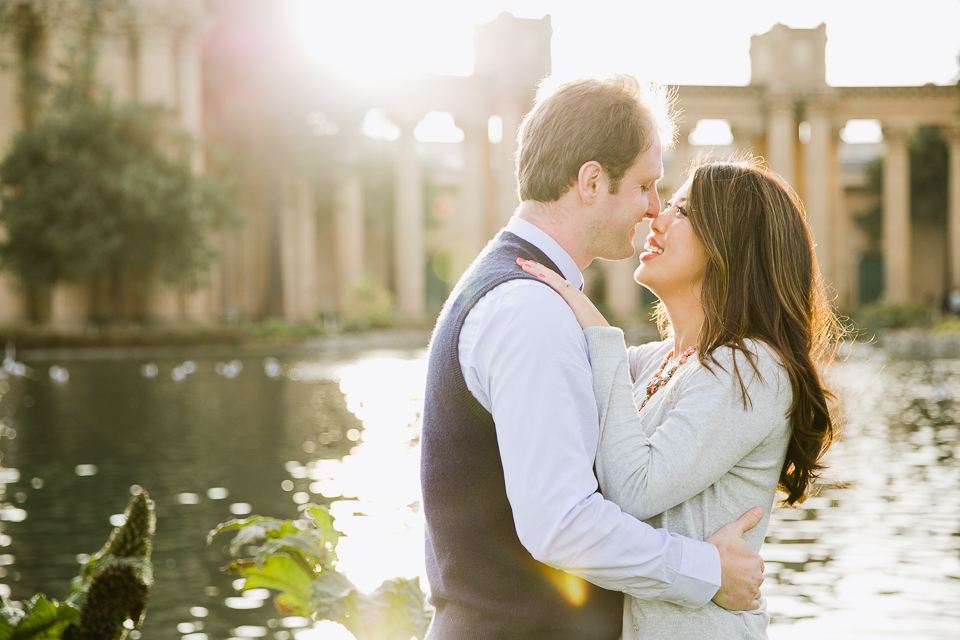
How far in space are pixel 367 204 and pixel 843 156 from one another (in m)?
41.9

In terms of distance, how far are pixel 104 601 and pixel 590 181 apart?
8.55ft

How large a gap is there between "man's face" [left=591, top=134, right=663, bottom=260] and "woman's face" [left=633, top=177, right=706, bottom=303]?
0.21m

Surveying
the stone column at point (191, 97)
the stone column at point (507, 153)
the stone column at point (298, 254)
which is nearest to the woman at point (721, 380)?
the stone column at point (191, 97)

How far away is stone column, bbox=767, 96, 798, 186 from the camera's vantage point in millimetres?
59750

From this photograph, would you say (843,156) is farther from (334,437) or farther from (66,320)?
(334,437)

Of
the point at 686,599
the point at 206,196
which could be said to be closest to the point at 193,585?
the point at 686,599

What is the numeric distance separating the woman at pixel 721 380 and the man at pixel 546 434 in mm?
105

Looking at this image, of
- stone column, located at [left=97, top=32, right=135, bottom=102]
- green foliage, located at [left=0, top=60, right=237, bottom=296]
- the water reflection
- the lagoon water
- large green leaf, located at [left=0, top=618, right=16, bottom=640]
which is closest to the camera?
large green leaf, located at [left=0, top=618, right=16, bottom=640]

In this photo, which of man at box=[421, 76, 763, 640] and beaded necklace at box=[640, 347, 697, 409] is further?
beaded necklace at box=[640, 347, 697, 409]

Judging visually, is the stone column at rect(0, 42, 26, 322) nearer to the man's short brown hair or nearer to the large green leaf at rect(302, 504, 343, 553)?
the large green leaf at rect(302, 504, 343, 553)

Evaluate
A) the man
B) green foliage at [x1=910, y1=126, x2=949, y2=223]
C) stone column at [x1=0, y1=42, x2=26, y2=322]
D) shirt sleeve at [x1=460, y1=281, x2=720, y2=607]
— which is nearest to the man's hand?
the man

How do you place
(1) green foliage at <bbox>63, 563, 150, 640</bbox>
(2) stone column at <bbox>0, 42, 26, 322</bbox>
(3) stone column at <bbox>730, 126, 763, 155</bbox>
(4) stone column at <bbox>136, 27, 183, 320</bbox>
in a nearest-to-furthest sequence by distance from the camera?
(1) green foliage at <bbox>63, 563, 150, 640</bbox> < (2) stone column at <bbox>0, 42, 26, 322</bbox> < (4) stone column at <bbox>136, 27, 183, 320</bbox> < (3) stone column at <bbox>730, 126, 763, 155</bbox>

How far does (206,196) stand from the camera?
38281mm

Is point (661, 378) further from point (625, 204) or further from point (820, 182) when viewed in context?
point (820, 182)
